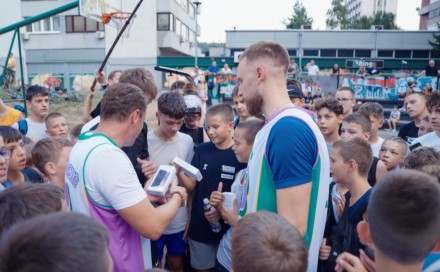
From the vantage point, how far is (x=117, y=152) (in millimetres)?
2031

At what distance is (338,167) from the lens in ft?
9.74

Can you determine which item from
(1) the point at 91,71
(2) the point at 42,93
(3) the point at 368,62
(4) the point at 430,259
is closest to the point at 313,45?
(3) the point at 368,62

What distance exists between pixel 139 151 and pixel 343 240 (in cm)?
200

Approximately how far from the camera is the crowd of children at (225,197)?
137 cm

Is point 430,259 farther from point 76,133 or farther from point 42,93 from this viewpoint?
point 42,93

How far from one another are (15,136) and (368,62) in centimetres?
1952

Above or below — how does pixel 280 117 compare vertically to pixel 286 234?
above

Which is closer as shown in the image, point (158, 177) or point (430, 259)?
point (430, 259)

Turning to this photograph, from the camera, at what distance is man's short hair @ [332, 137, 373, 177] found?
9.61 feet

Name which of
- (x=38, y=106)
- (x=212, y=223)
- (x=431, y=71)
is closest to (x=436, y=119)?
(x=212, y=223)

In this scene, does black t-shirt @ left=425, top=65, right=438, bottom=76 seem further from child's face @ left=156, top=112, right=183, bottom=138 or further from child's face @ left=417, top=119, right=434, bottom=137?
child's face @ left=156, top=112, right=183, bottom=138

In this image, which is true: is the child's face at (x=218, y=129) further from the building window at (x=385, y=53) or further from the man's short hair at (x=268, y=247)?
the building window at (x=385, y=53)

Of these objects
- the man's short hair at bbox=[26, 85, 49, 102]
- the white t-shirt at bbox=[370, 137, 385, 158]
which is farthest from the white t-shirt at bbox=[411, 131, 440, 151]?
the man's short hair at bbox=[26, 85, 49, 102]

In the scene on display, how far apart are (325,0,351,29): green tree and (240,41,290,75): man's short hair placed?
66499mm
